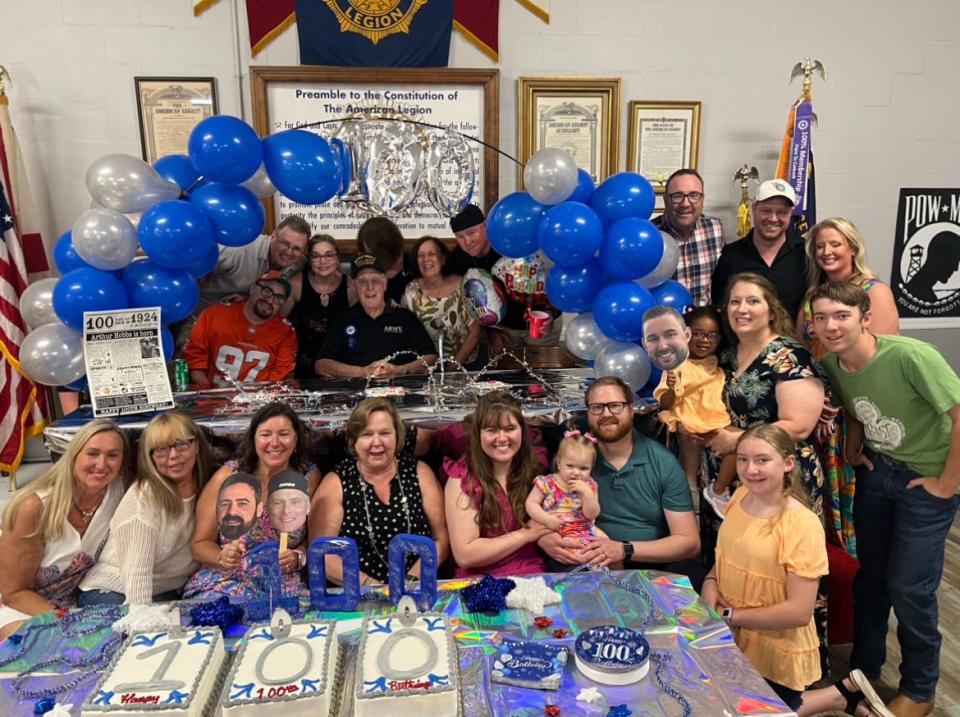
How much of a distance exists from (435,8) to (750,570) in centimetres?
373

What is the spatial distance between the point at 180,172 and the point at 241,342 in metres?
0.82

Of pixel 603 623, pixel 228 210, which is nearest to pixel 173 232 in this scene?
pixel 228 210

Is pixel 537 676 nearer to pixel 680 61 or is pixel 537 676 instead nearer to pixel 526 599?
pixel 526 599

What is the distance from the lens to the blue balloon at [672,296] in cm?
306

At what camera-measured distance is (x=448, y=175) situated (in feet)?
10.8

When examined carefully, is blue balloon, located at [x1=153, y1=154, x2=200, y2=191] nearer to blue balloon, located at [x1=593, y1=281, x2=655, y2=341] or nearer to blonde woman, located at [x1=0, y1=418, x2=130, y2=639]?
blonde woman, located at [x1=0, y1=418, x2=130, y2=639]

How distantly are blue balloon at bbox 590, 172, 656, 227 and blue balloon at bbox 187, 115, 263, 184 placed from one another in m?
1.44

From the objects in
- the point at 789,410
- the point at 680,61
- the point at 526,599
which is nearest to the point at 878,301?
the point at 789,410

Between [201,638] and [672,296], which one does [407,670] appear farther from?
[672,296]

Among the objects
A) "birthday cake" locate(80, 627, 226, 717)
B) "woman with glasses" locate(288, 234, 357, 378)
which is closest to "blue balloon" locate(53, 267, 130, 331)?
"woman with glasses" locate(288, 234, 357, 378)

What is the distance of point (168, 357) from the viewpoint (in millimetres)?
2912

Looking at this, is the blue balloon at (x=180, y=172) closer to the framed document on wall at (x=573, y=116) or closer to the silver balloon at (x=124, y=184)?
the silver balloon at (x=124, y=184)

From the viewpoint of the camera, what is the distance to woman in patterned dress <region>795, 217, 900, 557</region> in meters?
2.61

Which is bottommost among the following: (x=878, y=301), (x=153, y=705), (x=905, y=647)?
(x=905, y=647)
